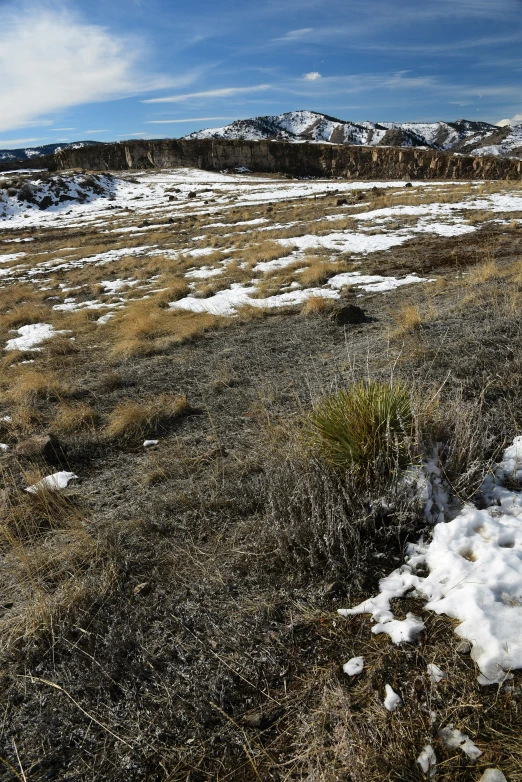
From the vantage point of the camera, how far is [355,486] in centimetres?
243

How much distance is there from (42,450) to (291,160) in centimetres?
6541

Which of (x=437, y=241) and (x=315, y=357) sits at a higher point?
(x=437, y=241)

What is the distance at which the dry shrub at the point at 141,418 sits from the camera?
4.16 metres

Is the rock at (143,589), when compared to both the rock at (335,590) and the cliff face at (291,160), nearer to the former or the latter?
the rock at (335,590)

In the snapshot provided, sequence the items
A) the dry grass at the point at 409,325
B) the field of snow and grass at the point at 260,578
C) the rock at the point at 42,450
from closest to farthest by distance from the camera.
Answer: the field of snow and grass at the point at 260,578 < the rock at the point at 42,450 < the dry grass at the point at 409,325

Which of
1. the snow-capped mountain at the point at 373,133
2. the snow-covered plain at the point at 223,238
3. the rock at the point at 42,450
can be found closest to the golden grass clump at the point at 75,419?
the rock at the point at 42,450

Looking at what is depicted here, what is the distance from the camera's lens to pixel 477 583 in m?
1.84

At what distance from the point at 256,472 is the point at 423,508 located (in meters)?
1.24

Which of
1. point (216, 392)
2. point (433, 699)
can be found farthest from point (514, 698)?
point (216, 392)

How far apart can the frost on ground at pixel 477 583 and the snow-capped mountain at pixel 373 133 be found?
108 meters

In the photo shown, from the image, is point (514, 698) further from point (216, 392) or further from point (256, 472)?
point (216, 392)

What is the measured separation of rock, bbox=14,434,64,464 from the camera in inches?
148

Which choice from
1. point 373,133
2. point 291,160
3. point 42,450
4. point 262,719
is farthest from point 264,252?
point 373,133

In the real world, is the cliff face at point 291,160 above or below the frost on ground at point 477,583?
above
